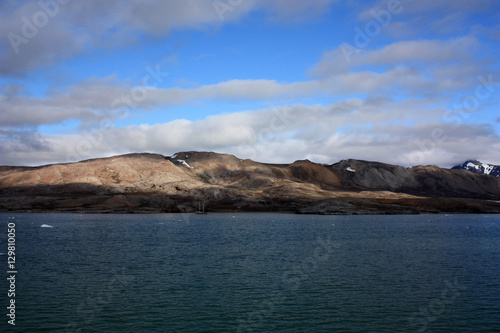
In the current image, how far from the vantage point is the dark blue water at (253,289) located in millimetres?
30391

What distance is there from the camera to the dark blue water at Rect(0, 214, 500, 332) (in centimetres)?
3039

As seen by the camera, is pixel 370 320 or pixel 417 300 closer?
pixel 370 320

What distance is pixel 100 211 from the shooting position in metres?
184

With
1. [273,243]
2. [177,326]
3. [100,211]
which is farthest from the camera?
[100,211]

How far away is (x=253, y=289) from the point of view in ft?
130

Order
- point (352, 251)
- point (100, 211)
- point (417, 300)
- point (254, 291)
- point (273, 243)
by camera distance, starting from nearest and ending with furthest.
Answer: point (417, 300) → point (254, 291) → point (352, 251) → point (273, 243) → point (100, 211)

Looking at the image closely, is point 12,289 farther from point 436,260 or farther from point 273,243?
point 436,260

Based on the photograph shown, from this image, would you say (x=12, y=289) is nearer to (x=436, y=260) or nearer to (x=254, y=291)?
(x=254, y=291)

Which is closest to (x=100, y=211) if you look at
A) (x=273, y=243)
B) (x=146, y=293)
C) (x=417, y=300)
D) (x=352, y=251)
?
(x=273, y=243)

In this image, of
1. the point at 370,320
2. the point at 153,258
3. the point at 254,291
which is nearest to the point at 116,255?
the point at 153,258

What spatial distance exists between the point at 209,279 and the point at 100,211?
154800 millimetres

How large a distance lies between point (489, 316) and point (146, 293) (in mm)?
29680

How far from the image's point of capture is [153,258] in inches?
2251

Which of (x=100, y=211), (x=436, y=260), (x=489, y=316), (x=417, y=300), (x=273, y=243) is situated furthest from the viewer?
(x=100, y=211)
